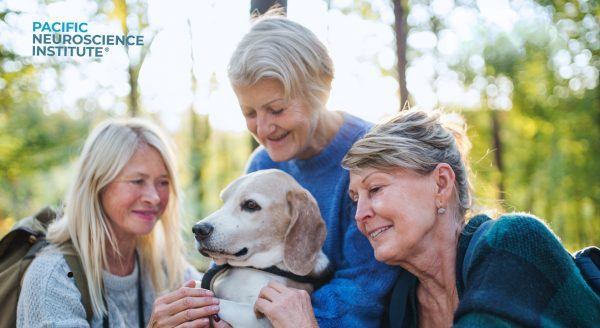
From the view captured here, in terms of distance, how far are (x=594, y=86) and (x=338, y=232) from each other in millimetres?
14003

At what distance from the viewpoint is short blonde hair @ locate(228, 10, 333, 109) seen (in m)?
3.41

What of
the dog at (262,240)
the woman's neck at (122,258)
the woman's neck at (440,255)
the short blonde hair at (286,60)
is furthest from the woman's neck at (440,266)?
the woman's neck at (122,258)

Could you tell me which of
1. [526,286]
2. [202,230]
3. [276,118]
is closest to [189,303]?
[202,230]

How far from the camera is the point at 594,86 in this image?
15.1 m

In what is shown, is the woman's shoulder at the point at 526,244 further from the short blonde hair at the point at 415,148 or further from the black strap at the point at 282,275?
the black strap at the point at 282,275

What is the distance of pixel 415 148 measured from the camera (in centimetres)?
286

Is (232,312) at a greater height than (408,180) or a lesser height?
lesser

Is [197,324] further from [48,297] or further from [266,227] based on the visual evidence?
[48,297]

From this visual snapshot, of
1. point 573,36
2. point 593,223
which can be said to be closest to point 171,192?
point 573,36

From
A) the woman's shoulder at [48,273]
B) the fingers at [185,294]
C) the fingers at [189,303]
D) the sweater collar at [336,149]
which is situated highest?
the sweater collar at [336,149]

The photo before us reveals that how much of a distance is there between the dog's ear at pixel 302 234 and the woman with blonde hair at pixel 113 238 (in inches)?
24.7

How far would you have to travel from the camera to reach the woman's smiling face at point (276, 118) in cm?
349

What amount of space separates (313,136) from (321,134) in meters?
0.06

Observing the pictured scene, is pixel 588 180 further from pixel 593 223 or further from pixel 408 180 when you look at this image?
pixel 408 180
